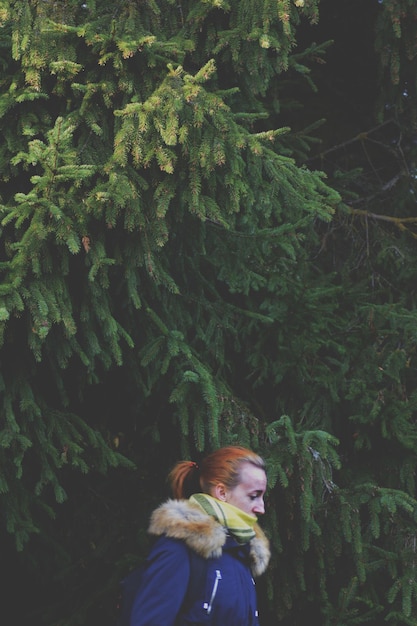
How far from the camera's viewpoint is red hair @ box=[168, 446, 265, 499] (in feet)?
9.39

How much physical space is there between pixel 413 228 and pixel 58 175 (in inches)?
135

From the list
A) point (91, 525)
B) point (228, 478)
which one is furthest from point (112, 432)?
point (228, 478)

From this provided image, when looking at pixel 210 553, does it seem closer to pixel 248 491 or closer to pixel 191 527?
pixel 191 527

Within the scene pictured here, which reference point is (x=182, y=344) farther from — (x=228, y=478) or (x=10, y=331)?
(x=228, y=478)

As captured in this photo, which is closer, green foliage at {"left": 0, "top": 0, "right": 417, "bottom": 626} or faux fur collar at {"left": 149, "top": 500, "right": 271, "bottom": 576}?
faux fur collar at {"left": 149, "top": 500, "right": 271, "bottom": 576}

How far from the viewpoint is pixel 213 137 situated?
Result: 366 centimetres

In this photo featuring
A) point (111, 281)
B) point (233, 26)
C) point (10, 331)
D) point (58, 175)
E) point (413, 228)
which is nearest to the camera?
point (58, 175)

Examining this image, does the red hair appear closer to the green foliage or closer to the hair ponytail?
the hair ponytail

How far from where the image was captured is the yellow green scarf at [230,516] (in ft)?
9.02

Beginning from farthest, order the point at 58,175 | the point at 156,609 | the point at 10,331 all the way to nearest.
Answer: the point at 10,331
the point at 58,175
the point at 156,609

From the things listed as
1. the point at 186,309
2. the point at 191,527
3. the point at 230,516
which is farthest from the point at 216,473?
the point at 186,309

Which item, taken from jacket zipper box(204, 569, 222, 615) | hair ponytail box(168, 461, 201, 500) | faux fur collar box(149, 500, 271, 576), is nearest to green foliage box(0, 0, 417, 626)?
hair ponytail box(168, 461, 201, 500)

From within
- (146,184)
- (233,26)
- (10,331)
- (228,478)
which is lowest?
(228,478)

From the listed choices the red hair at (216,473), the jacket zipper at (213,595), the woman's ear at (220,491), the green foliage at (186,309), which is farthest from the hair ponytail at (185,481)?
the green foliage at (186,309)
